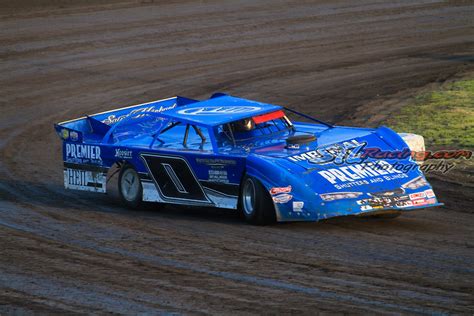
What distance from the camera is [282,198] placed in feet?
33.8

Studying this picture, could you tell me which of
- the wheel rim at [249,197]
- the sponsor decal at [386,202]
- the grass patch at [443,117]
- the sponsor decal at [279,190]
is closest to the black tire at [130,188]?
the wheel rim at [249,197]

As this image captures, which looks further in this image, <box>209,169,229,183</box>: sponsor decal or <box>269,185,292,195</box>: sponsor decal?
<box>209,169,229,183</box>: sponsor decal

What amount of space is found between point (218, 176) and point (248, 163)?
49 cm

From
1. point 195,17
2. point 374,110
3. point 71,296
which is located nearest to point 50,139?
point 374,110

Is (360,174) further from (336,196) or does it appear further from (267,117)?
(267,117)

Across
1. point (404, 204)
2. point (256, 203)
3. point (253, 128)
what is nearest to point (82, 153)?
point (253, 128)

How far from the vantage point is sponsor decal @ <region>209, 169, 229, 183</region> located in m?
10.9

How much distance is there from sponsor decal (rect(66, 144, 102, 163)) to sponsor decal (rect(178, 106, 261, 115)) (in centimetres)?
119

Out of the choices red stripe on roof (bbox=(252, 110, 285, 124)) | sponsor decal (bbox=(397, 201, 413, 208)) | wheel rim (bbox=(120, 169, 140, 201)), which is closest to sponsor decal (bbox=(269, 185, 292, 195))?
sponsor decal (bbox=(397, 201, 413, 208))

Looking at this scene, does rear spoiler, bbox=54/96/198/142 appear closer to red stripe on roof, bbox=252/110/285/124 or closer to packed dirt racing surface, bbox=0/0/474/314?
packed dirt racing surface, bbox=0/0/474/314

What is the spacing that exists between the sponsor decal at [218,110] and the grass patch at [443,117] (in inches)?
146

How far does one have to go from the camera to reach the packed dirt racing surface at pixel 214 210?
7918 mm

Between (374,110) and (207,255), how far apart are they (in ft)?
29.4

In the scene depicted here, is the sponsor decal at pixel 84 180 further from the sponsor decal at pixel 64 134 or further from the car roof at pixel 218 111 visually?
the car roof at pixel 218 111
